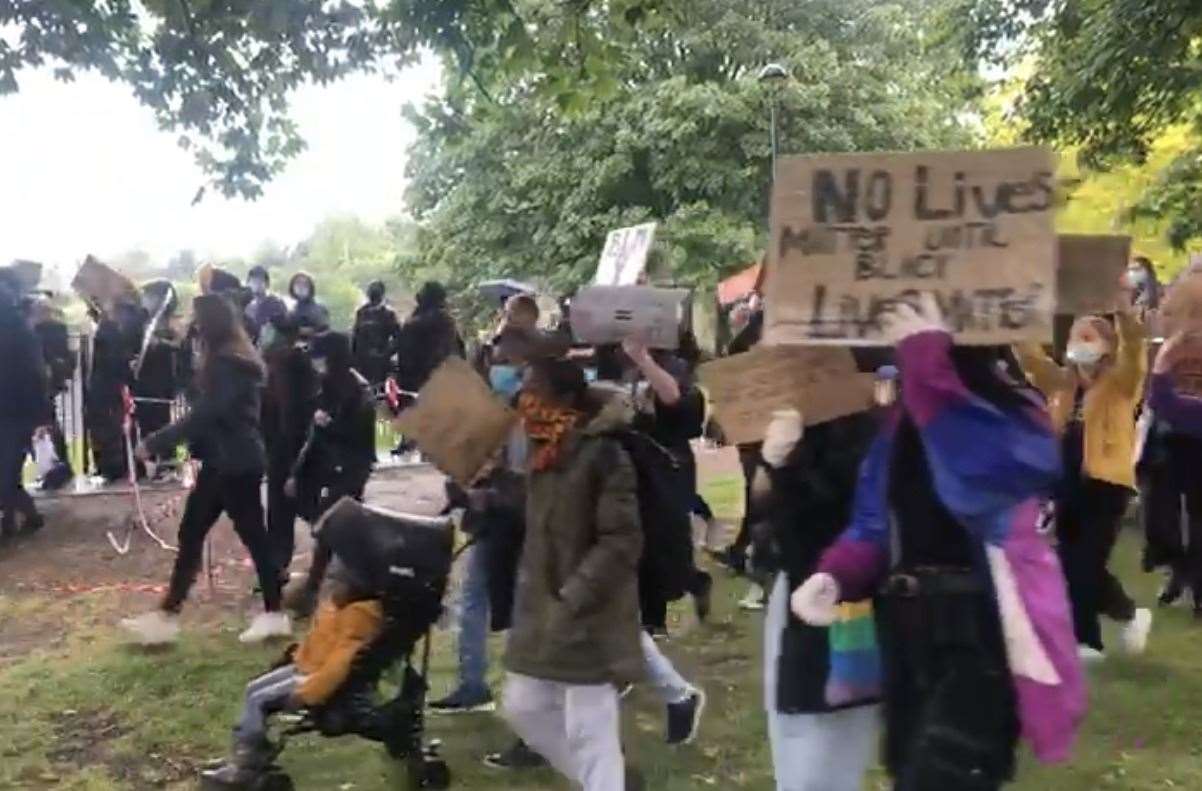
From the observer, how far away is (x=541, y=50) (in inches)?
388

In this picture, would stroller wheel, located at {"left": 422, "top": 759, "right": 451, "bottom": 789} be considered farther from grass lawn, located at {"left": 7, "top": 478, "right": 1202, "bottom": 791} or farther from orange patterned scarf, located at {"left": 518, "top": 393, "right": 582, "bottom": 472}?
orange patterned scarf, located at {"left": 518, "top": 393, "right": 582, "bottom": 472}

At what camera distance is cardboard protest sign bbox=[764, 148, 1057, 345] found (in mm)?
3756

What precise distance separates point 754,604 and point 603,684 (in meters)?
4.18

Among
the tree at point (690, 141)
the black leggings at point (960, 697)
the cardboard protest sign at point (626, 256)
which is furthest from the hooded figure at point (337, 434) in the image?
the tree at point (690, 141)

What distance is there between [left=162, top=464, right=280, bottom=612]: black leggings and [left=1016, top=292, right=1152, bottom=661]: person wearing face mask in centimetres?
401

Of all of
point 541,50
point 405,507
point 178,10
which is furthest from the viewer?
point 405,507

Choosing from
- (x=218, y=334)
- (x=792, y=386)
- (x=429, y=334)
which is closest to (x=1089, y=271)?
(x=792, y=386)

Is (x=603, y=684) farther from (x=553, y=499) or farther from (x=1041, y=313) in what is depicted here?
(x=1041, y=313)

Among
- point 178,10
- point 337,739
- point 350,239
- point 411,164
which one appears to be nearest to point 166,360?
point 178,10

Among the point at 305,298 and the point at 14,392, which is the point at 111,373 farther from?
the point at 305,298

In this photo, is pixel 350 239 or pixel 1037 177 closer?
pixel 1037 177

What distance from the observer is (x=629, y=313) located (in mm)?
5617

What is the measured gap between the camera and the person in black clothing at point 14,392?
10.9 metres

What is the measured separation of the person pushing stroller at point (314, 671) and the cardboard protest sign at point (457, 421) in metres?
0.55
